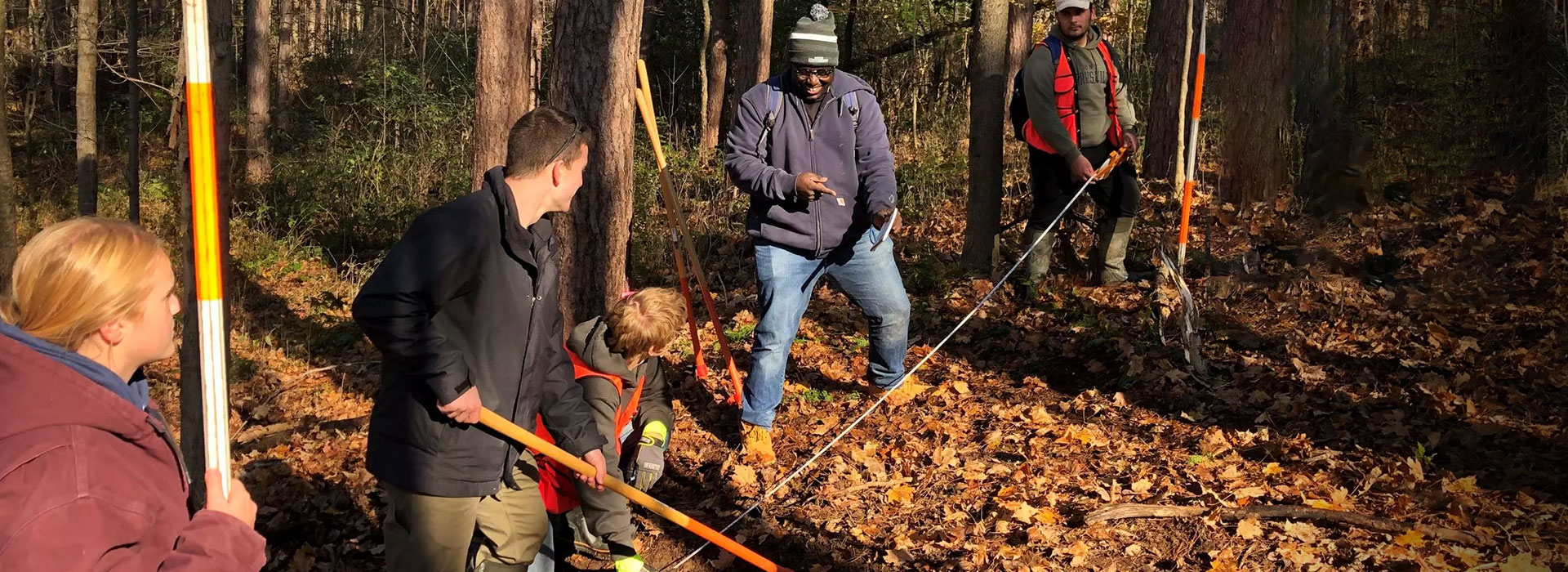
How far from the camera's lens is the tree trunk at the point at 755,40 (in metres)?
13.9

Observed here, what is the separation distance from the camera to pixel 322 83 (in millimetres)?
24078

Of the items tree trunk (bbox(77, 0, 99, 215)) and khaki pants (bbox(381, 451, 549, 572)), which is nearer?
khaki pants (bbox(381, 451, 549, 572))

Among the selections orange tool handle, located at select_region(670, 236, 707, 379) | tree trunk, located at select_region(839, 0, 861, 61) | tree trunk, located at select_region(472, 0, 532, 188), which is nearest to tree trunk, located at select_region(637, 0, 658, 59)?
tree trunk, located at select_region(839, 0, 861, 61)

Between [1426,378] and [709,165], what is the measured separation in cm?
Answer: 966

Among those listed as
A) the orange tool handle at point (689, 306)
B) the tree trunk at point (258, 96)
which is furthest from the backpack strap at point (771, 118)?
the tree trunk at point (258, 96)

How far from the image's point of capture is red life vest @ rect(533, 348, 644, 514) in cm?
417

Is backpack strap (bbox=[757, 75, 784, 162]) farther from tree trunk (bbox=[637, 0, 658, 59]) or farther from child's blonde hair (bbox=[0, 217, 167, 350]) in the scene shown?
tree trunk (bbox=[637, 0, 658, 59])

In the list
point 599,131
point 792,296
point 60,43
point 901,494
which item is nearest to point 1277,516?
point 901,494

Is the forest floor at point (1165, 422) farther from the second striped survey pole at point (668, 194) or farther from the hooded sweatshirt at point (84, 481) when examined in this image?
the hooded sweatshirt at point (84, 481)

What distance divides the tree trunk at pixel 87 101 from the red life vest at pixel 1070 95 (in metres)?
11.5

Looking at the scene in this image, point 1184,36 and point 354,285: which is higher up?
point 1184,36

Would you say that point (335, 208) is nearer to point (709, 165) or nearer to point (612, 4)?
point (709, 165)

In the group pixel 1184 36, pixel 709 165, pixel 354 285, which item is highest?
pixel 1184 36

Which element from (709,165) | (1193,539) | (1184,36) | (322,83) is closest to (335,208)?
(709,165)
